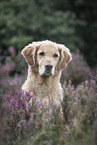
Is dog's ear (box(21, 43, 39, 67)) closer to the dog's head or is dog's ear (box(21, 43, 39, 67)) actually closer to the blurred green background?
the dog's head

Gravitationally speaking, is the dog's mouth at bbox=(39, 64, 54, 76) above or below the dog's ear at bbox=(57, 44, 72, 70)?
below

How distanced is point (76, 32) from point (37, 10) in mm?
5027

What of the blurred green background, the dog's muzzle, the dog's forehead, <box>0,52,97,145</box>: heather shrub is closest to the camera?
<box>0,52,97,145</box>: heather shrub

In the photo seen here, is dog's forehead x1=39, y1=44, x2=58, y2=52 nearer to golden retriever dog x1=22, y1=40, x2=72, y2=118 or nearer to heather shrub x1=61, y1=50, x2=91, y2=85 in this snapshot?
golden retriever dog x1=22, y1=40, x2=72, y2=118

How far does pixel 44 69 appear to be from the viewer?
3953mm

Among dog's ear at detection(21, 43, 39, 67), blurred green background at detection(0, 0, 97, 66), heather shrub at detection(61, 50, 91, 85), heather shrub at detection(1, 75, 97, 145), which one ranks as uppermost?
blurred green background at detection(0, 0, 97, 66)

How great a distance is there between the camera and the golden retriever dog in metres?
4.00

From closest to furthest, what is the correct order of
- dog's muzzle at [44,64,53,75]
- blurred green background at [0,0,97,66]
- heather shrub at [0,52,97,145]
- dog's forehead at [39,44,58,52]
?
heather shrub at [0,52,97,145]
dog's muzzle at [44,64,53,75]
dog's forehead at [39,44,58,52]
blurred green background at [0,0,97,66]

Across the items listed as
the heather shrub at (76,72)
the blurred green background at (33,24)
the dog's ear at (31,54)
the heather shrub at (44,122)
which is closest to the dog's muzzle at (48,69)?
the dog's ear at (31,54)

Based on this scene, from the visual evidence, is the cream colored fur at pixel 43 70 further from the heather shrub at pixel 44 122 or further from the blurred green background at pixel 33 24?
the blurred green background at pixel 33 24

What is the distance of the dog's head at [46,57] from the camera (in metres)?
3.98

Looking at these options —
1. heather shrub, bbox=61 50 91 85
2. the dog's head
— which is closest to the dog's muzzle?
the dog's head

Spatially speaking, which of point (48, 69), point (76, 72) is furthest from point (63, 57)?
point (76, 72)

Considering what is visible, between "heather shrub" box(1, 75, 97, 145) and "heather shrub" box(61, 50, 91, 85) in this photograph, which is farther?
"heather shrub" box(61, 50, 91, 85)
